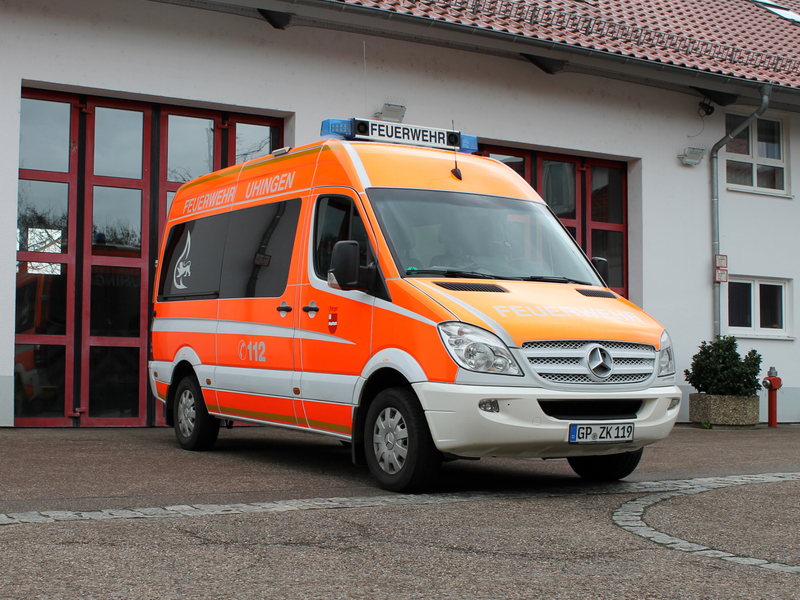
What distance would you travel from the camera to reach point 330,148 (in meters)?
7.68

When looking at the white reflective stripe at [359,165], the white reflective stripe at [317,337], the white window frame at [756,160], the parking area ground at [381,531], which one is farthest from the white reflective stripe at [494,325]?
the white window frame at [756,160]

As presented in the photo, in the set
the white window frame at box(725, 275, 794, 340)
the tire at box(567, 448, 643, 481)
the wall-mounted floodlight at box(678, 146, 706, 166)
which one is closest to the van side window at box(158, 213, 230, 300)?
the tire at box(567, 448, 643, 481)

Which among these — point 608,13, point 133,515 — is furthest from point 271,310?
point 608,13

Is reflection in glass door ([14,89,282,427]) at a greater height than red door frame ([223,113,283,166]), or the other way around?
red door frame ([223,113,283,166])

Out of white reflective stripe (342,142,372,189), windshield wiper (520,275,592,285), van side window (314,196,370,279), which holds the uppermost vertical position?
white reflective stripe (342,142,372,189)

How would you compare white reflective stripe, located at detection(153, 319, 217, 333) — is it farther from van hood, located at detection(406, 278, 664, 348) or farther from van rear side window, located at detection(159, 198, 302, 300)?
van hood, located at detection(406, 278, 664, 348)

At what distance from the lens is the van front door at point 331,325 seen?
6941 mm

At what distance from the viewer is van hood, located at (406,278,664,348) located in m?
6.13

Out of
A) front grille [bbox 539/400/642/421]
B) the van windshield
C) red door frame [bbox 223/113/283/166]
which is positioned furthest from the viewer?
red door frame [bbox 223/113/283/166]

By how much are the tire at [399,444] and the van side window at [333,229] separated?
1.10 meters

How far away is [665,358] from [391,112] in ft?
24.8

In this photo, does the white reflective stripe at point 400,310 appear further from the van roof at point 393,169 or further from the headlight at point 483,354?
the van roof at point 393,169

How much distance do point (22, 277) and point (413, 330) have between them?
22.9 feet

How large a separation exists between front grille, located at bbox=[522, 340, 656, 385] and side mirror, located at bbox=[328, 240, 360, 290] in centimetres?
131
